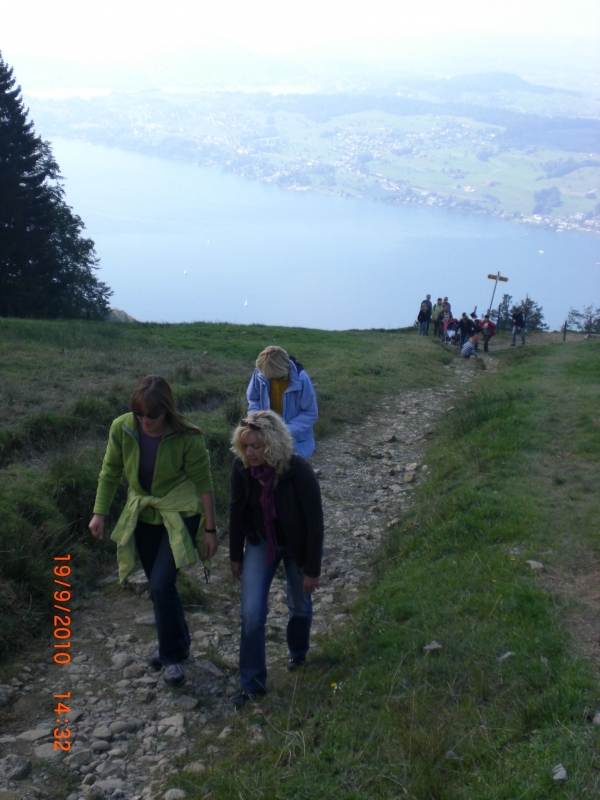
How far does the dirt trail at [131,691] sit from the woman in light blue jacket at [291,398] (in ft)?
5.23

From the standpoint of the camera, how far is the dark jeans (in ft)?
14.1

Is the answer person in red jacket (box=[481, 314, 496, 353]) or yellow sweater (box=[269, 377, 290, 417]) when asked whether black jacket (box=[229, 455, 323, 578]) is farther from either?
person in red jacket (box=[481, 314, 496, 353])

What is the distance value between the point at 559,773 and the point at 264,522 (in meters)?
2.08

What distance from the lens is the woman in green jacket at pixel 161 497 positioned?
166 inches

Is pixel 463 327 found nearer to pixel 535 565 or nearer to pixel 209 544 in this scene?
pixel 535 565

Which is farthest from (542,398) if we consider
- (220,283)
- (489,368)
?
(220,283)

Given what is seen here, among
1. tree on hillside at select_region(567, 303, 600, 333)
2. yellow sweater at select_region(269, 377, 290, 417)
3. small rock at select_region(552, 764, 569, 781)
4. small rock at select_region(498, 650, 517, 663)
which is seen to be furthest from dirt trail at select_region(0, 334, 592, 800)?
tree on hillside at select_region(567, 303, 600, 333)

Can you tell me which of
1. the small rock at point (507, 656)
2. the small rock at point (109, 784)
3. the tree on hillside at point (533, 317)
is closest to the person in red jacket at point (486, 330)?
the tree on hillside at point (533, 317)

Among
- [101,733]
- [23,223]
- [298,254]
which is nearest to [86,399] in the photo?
[101,733]

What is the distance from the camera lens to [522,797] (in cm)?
287

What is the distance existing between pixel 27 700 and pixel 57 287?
3103 centimetres

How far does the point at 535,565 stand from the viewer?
5.59m

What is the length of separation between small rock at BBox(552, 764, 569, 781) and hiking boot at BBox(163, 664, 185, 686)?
249 centimetres

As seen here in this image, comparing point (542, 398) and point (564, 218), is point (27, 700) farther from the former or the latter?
point (564, 218)
